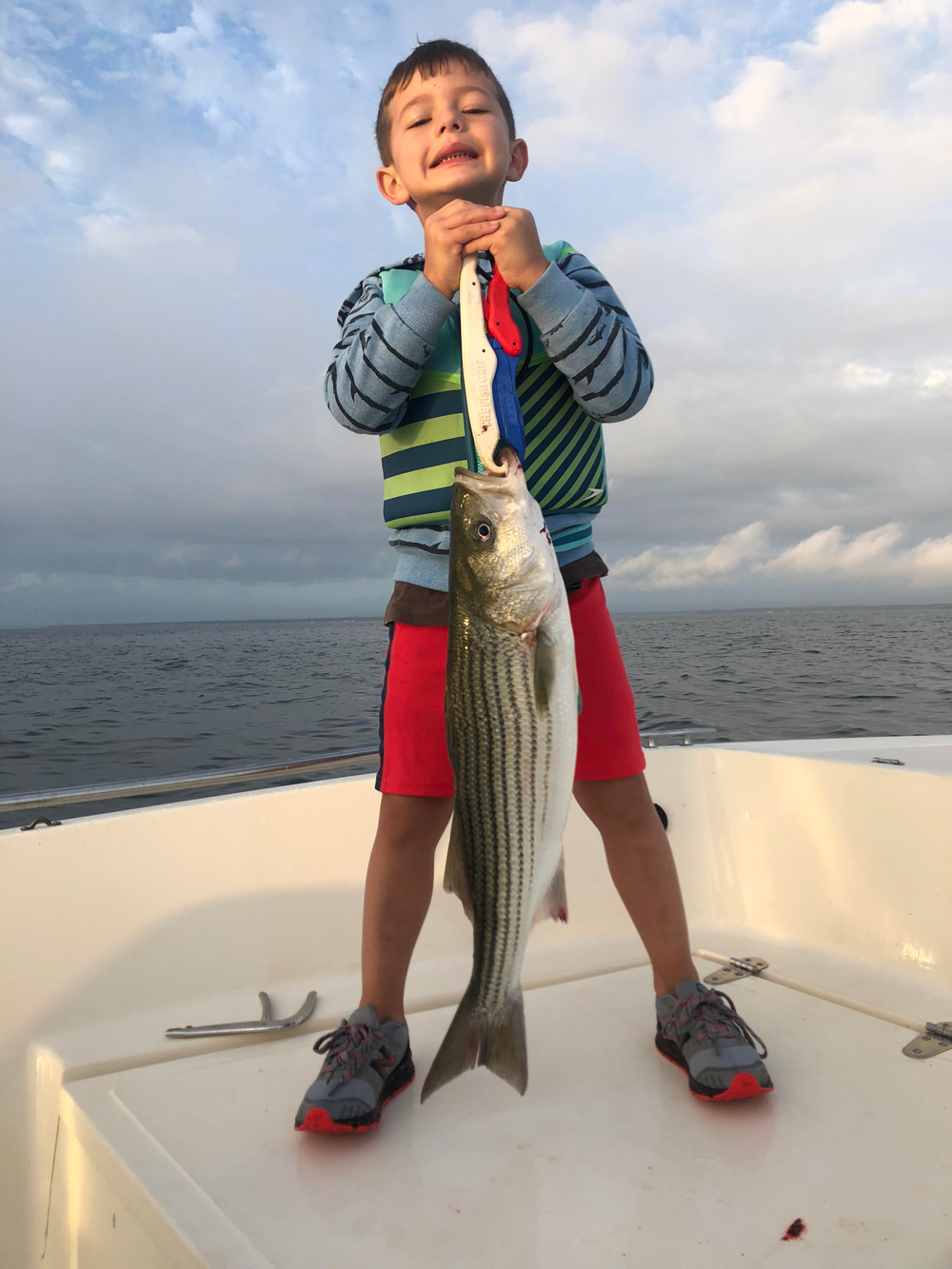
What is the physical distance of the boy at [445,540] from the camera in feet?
7.36

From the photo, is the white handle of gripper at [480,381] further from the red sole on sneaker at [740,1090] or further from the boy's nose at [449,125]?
the red sole on sneaker at [740,1090]

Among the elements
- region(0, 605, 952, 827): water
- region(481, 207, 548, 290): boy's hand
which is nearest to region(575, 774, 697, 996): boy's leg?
region(481, 207, 548, 290): boy's hand

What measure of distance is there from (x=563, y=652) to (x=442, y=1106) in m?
1.42

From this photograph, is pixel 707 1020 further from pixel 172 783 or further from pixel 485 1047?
pixel 172 783

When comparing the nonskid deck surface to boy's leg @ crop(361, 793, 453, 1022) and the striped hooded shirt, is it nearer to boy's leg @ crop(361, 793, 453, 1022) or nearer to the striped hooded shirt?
boy's leg @ crop(361, 793, 453, 1022)

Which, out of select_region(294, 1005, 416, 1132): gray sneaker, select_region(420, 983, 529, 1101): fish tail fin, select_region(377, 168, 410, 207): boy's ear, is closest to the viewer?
select_region(420, 983, 529, 1101): fish tail fin

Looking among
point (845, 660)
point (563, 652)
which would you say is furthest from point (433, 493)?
point (845, 660)

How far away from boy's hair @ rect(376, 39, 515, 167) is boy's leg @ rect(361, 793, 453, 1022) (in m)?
2.09

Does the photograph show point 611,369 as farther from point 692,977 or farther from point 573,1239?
point 573,1239

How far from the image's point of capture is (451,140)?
2281 mm

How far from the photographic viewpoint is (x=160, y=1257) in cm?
173

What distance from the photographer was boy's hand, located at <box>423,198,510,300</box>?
6.51 feet

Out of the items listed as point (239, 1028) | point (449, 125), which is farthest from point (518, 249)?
point (239, 1028)

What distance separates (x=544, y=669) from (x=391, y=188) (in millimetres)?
1811
